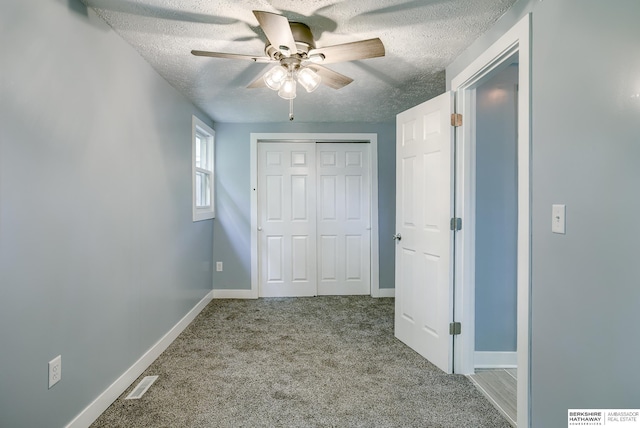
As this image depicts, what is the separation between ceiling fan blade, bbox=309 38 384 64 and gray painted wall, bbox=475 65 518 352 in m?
1.09

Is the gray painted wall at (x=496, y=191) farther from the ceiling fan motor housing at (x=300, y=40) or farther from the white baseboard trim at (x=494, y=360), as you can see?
the ceiling fan motor housing at (x=300, y=40)

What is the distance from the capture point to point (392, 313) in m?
3.46

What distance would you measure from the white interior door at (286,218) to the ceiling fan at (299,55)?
6.83ft

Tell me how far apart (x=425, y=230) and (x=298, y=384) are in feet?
4.74

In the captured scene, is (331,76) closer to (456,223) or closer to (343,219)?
(456,223)

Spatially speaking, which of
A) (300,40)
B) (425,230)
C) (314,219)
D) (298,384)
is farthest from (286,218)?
(300,40)

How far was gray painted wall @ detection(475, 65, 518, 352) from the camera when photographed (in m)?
2.32

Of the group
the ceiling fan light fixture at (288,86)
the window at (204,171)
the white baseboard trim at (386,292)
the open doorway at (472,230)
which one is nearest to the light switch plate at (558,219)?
the open doorway at (472,230)

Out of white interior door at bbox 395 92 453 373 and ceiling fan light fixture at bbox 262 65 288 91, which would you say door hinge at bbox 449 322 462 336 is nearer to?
white interior door at bbox 395 92 453 373

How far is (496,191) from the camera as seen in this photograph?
2326mm

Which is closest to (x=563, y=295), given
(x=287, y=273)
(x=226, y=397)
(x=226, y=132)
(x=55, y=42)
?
(x=226, y=397)

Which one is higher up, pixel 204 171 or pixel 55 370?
pixel 204 171

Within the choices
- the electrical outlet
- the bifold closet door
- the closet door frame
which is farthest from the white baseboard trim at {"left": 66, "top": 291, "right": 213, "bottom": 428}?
the bifold closet door

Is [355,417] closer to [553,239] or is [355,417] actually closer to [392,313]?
[553,239]
